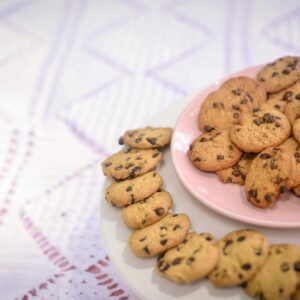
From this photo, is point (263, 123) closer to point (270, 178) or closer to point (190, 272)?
point (270, 178)

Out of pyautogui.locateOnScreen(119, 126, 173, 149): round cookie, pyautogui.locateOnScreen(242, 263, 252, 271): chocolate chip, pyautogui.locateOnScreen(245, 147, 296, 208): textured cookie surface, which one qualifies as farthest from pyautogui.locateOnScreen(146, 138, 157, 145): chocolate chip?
pyautogui.locateOnScreen(242, 263, 252, 271): chocolate chip

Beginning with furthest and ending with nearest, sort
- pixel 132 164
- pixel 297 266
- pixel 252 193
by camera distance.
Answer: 1. pixel 132 164
2. pixel 252 193
3. pixel 297 266

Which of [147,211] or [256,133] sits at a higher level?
[256,133]

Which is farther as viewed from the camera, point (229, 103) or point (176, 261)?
point (229, 103)

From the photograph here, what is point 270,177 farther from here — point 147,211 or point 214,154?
point 147,211

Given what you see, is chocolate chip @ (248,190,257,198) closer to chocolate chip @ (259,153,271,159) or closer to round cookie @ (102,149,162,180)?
chocolate chip @ (259,153,271,159)

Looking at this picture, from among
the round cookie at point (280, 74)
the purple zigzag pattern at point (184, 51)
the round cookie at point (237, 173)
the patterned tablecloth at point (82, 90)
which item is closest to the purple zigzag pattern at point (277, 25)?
the patterned tablecloth at point (82, 90)

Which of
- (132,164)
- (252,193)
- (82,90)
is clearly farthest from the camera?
(82,90)

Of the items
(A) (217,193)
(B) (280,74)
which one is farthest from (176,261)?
(B) (280,74)
